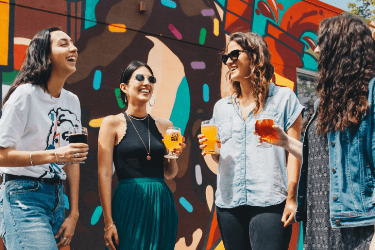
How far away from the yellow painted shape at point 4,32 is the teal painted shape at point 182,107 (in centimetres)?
207

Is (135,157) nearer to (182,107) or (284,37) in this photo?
(182,107)

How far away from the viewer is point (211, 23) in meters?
5.19

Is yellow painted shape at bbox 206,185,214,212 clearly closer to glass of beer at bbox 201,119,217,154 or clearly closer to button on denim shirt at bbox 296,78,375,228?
glass of beer at bbox 201,119,217,154

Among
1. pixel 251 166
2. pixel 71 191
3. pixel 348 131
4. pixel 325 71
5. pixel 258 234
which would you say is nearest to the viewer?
pixel 348 131

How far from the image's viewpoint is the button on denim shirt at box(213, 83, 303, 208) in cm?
242

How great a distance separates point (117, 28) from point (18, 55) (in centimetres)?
122

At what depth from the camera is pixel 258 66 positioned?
2.62 m

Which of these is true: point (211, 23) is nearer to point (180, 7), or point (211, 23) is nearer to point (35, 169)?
point (180, 7)

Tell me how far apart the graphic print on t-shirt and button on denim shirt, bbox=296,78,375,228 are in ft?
5.76

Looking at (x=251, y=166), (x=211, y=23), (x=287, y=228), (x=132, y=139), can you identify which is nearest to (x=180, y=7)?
(x=211, y=23)

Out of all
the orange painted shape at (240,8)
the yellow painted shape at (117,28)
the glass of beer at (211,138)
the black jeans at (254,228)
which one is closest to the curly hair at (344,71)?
the black jeans at (254,228)

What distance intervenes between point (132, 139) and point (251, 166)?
1008 millimetres

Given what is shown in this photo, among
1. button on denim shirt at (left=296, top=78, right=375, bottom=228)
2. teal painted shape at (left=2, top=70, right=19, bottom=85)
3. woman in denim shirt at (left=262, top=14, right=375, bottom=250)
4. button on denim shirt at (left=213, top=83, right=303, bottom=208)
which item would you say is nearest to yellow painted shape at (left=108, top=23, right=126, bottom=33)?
teal painted shape at (left=2, top=70, right=19, bottom=85)

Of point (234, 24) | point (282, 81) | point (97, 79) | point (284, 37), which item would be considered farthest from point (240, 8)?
point (97, 79)
